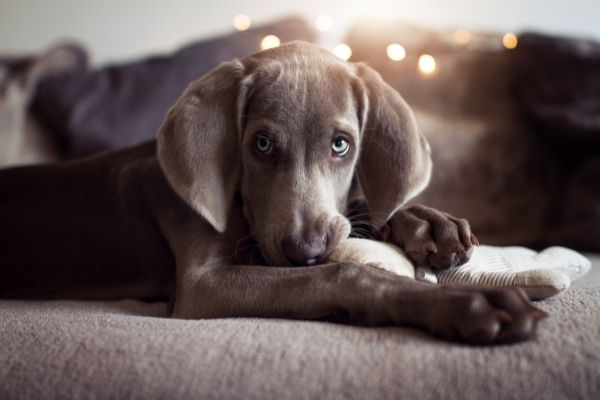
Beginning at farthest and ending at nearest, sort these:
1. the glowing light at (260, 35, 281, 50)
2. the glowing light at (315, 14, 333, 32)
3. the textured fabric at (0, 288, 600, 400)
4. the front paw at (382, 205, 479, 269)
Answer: the glowing light at (315, 14, 333, 32), the glowing light at (260, 35, 281, 50), the front paw at (382, 205, 479, 269), the textured fabric at (0, 288, 600, 400)

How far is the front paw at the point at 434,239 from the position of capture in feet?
6.21

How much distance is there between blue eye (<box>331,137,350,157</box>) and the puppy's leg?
481mm

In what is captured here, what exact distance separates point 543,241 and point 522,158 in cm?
49

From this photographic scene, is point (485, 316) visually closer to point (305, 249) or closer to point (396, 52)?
point (305, 249)

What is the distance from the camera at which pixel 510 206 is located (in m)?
3.60

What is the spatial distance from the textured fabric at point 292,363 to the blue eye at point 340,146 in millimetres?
668

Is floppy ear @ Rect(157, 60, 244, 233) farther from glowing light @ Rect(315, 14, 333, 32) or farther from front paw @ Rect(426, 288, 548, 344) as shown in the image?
glowing light @ Rect(315, 14, 333, 32)

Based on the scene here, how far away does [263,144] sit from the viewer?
83.7 inches

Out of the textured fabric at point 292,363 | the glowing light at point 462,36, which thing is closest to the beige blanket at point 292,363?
the textured fabric at point 292,363

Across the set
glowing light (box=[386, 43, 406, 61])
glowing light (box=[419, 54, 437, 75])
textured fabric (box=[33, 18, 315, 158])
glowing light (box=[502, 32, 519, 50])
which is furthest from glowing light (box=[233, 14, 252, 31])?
glowing light (box=[502, 32, 519, 50])

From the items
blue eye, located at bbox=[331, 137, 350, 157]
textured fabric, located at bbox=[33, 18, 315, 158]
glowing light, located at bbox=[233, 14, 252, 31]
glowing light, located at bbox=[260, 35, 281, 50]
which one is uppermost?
blue eye, located at bbox=[331, 137, 350, 157]

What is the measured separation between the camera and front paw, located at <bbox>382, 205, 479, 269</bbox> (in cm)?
189

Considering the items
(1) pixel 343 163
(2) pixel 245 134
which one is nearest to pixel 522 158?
(1) pixel 343 163

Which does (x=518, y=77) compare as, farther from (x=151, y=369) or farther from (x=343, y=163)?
(x=151, y=369)
